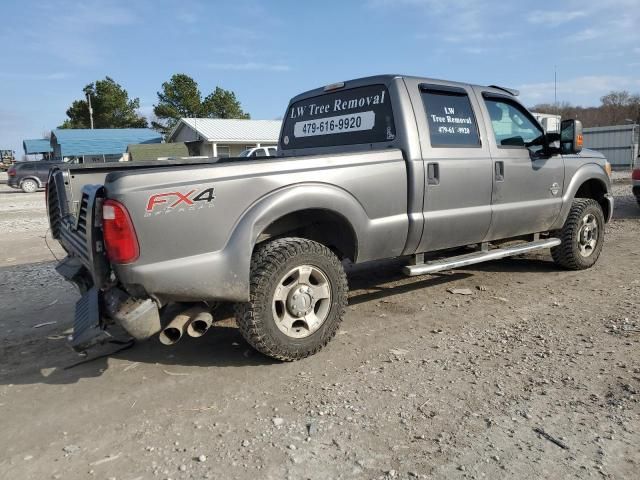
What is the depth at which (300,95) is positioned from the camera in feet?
17.7

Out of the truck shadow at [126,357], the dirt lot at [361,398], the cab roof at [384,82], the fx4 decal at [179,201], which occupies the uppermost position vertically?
the cab roof at [384,82]

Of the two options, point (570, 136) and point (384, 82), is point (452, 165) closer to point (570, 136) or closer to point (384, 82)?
point (384, 82)

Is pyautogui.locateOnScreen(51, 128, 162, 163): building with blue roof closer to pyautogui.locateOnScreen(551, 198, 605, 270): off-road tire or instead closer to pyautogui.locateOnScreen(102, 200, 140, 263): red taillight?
pyautogui.locateOnScreen(551, 198, 605, 270): off-road tire

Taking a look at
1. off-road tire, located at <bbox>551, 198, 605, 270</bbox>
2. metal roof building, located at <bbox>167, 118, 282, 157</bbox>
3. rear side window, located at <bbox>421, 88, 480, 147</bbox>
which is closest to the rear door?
rear side window, located at <bbox>421, 88, 480, 147</bbox>

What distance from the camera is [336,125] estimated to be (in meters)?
4.89

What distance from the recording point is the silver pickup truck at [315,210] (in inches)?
121

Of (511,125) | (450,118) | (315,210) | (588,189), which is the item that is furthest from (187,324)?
(588,189)

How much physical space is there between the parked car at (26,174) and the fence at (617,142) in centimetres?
2929

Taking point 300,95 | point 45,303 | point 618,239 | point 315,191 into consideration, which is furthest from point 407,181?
point 618,239

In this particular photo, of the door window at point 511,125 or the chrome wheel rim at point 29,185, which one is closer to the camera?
the door window at point 511,125

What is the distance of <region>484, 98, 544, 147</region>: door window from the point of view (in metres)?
4.99

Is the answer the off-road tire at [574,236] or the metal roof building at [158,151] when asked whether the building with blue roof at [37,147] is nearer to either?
the metal roof building at [158,151]

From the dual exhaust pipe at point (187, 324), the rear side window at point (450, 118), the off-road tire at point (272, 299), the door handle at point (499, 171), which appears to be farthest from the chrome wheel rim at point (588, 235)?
the dual exhaust pipe at point (187, 324)

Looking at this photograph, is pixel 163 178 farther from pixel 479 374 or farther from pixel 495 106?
pixel 495 106
